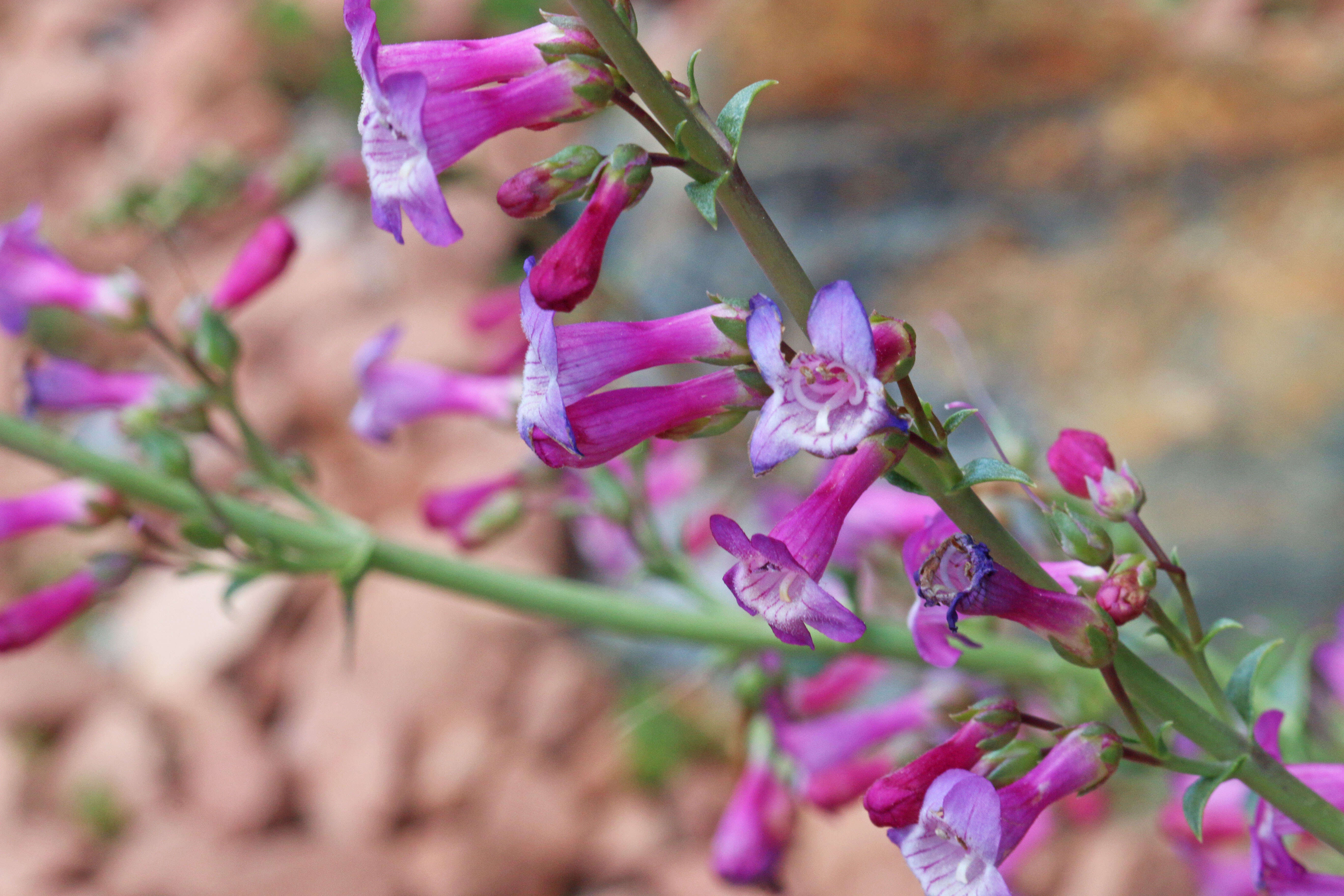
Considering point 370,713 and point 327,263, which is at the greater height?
point 327,263

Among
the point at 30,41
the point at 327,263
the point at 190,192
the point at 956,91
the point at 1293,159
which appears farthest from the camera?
the point at 30,41

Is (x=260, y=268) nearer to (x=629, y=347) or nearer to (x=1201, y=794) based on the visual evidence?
(x=629, y=347)

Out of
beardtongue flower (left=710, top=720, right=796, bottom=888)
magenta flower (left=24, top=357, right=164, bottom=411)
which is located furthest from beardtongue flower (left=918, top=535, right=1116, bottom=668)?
magenta flower (left=24, top=357, right=164, bottom=411)

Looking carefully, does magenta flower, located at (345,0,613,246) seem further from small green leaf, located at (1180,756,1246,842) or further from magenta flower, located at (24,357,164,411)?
magenta flower, located at (24,357,164,411)

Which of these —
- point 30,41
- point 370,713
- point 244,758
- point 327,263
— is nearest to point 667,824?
point 370,713

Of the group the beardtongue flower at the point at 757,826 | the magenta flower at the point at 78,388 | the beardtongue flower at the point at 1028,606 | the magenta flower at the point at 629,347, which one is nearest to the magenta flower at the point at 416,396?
the magenta flower at the point at 78,388

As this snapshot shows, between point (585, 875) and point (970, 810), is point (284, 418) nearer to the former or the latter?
point (585, 875)
